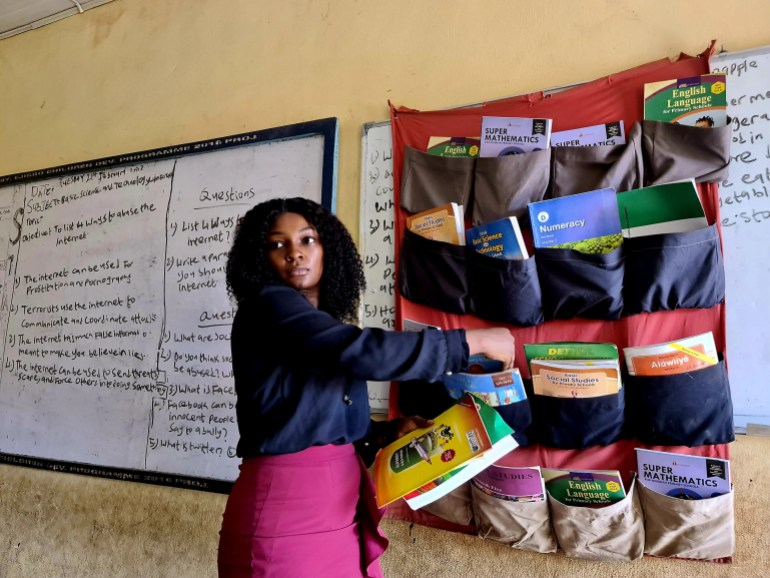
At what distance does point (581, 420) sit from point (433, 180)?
649 millimetres

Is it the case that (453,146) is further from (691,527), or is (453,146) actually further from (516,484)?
(691,527)

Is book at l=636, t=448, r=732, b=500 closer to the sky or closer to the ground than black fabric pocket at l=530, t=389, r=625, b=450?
closer to the ground

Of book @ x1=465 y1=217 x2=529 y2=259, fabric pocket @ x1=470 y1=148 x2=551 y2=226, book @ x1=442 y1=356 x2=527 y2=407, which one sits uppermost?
fabric pocket @ x1=470 y1=148 x2=551 y2=226

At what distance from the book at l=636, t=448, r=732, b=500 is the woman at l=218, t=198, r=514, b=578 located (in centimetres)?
45

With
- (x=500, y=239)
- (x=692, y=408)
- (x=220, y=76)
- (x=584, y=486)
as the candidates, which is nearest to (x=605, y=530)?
(x=584, y=486)

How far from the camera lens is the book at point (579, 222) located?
104cm

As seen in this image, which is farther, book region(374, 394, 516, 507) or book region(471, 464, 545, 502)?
book region(471, 464, 545, 502)

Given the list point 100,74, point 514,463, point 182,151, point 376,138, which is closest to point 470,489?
point 514,463

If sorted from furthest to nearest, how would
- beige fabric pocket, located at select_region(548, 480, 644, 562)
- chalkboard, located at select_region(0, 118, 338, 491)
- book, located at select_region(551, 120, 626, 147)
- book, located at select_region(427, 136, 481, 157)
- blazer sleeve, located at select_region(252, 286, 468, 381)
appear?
1. chalkboard, located at select_region(0, 118, 338, 491)
2. book, located at select_region(427, 136, 481, 157)
3. book, located at select_region(551, 120, 626, 147)
4. beige fabric pocket, located at select_region(548, 480, 644, 562)
5. blazer sleeve, located at select_region(252, 286, 468, 381)

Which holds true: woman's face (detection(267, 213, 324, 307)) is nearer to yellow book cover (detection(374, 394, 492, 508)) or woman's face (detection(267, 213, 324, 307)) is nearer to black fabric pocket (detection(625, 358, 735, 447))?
yellow book cover (detection(374, 394, 492, 508))

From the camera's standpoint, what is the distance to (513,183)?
3.71 ft

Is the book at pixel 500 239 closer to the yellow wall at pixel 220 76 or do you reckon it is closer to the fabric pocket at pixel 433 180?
the fabric pocket at pixel 433 180

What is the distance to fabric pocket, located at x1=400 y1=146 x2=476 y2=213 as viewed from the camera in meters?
1.20

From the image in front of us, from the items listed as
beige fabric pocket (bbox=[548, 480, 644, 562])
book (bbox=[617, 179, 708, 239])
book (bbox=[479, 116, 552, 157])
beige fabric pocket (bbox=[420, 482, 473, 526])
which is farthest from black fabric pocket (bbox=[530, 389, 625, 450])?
book (bbox=[479, 116, 552, 157])
